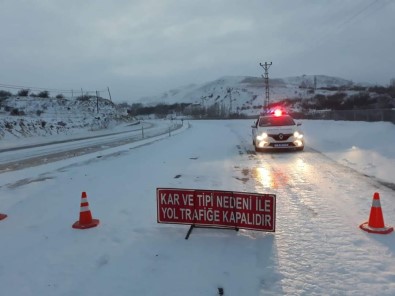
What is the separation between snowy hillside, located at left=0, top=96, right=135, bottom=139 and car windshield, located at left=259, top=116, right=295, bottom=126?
26.3m

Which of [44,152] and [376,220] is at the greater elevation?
[376,220]

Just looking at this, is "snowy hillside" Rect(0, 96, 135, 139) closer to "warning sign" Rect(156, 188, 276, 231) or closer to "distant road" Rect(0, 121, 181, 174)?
"distant road" Rect(0, 121, 181, 174)

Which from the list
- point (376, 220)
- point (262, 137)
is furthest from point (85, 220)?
point (262, 137)

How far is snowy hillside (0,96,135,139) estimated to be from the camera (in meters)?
39.8

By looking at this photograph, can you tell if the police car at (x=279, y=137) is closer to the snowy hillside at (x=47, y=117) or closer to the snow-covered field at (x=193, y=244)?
the snow-covered field at (x=193, y=244)

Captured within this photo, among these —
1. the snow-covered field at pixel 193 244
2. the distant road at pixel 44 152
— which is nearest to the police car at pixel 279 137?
the snow-covered field at pixel 193 244

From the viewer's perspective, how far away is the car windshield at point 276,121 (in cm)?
1744

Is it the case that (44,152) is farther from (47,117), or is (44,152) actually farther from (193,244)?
(47,117)

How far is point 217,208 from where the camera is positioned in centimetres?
587

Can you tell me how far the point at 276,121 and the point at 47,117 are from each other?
47.5m

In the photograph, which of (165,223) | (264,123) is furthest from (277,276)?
(264,123)

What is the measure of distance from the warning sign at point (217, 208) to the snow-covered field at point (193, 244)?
7.2 inches

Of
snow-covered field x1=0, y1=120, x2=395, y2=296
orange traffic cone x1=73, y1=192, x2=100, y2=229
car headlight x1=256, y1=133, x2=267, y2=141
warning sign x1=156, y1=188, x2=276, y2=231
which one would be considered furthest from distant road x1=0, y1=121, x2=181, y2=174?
warning sign x1=156, y1=188, x2=276, y2=231

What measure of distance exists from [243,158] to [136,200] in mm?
7343
